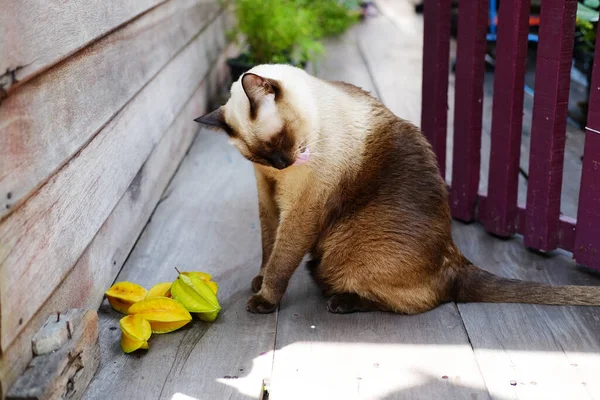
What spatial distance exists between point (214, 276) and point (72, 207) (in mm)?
694

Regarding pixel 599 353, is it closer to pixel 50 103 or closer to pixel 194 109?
pixel 50 103

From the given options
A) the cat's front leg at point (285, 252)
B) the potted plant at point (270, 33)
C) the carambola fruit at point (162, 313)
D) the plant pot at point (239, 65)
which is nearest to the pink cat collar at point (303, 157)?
the cat's front leg at point (285, 252)

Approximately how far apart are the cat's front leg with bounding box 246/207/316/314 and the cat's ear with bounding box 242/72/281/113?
1.27 ft

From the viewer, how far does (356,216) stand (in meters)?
2.28

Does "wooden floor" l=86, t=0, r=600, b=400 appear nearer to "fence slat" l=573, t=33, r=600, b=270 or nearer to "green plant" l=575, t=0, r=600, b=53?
"fence slat" l=573, t=33, r=600, b=270

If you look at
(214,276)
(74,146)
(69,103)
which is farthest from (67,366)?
(214,276)

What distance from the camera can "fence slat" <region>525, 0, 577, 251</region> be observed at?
238 centimetres

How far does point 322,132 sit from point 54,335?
1026 millimetres

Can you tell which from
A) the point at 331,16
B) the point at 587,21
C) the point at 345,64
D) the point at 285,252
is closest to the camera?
the point at 285,252

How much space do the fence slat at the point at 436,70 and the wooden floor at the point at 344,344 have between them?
464 millimetres

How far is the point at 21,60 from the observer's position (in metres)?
1.67

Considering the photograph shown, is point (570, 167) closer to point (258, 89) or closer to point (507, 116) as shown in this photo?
point (507, 116)

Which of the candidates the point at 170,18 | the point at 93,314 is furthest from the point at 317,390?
the point at 170,18

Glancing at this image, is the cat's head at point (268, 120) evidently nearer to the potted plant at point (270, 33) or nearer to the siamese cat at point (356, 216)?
the siamese cat at point (356, 216)
